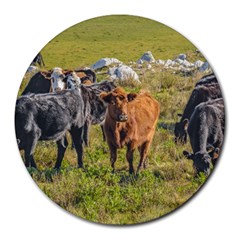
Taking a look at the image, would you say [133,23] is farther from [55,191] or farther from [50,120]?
[55,191]

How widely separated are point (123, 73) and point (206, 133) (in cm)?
60

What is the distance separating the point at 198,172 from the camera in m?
3.44

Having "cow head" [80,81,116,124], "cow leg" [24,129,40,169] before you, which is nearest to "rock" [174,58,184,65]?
"cow head" [80,81,116,124]

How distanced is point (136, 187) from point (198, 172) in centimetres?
37

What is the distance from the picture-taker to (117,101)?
3.48 metres

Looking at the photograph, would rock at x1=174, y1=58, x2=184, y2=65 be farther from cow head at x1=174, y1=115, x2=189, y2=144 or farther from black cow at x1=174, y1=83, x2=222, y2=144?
cow head at x1=174, y1=115, x2=189, y2=144

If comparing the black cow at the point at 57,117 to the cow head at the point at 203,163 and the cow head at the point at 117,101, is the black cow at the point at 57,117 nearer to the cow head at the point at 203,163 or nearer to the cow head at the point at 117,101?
the cow head at the point at 117,101

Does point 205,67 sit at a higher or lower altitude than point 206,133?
higher

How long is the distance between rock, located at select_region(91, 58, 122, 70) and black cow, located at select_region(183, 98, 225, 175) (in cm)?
56

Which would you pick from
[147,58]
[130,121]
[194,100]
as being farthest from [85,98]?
[194,100]

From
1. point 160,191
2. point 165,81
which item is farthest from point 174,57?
point 160,191

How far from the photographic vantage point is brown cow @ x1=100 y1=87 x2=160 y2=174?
3.47 meters

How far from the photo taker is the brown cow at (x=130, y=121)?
3.47m

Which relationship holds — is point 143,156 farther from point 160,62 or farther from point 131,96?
point 160,62
